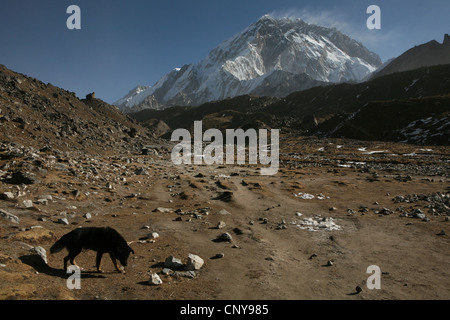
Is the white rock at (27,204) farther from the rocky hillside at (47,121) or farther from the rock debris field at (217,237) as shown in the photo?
the rocky hillside at (47,121)

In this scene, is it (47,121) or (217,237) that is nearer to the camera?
(217,237)

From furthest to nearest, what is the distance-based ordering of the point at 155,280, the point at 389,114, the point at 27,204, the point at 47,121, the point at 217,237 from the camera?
1. the point at 389,114
2. the point at 47,121
3. the point at 27,204
4. the point at 217,237
5. the point at 155,280

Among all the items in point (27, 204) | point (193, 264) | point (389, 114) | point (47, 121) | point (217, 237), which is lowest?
point (217, 237)

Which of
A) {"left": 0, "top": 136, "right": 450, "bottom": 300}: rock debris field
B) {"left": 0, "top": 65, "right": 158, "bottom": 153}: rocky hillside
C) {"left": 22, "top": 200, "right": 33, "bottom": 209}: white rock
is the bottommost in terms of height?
{"left": 0, "top": 136, "right": 450, "bottom": 300}: rock debris field

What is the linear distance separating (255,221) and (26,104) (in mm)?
64435

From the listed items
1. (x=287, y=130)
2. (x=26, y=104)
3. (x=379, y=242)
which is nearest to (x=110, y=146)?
(x=26, y=104)

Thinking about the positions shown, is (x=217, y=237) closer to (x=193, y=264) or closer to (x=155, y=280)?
(x=193, y=264)

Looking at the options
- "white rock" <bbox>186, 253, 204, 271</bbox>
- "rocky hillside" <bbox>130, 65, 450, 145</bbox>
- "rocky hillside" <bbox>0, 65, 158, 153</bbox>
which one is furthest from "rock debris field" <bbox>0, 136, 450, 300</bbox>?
"rocky hillside" <bbox>130, 65, 450, 145</bbox>

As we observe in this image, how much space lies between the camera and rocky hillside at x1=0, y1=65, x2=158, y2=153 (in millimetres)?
45281

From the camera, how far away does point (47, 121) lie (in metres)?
57.2

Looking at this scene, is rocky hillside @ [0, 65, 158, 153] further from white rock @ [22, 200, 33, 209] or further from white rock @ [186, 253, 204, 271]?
white rock @ [186, 253, 204, 271]

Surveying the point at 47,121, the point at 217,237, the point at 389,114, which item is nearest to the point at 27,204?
the point at 217,237
